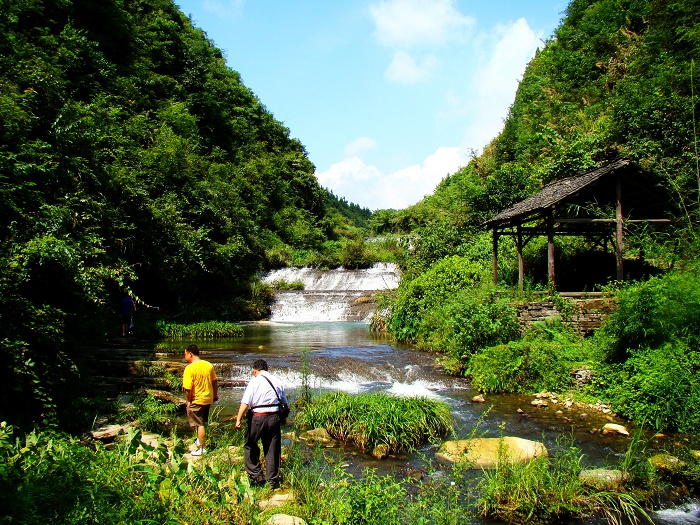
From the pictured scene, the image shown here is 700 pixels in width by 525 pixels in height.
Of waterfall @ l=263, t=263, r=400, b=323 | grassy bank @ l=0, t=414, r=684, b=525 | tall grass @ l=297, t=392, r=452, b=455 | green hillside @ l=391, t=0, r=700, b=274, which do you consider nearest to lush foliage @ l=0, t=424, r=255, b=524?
grassy bank @ l=0, t=414, r=684, b=525

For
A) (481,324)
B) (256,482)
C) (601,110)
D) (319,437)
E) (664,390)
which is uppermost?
(601,110)

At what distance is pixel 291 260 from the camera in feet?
116

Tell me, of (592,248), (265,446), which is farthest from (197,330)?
(592,248)

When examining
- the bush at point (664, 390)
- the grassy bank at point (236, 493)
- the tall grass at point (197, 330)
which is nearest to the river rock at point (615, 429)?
the bush at point (664, 390)

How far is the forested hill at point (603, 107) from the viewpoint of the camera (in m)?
18.4

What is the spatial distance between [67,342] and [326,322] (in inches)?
645

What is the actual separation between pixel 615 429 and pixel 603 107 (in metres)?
22.0

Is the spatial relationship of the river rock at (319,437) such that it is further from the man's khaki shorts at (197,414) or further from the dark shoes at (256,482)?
the dark shoes at (256,482)

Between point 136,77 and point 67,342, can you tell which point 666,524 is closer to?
point 67,342

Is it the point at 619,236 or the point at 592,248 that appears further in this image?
the point at 592,248

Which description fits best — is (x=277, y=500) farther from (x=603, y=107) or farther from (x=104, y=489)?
(x=603, y=107)

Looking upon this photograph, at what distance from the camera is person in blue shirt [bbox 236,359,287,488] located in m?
5.77

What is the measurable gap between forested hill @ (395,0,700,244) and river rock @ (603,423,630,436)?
7890mm

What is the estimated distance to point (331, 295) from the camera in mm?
26625
